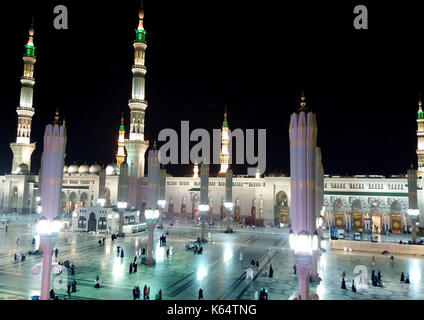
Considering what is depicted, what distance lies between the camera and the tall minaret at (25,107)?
6169cm

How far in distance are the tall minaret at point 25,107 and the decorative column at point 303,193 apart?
61878 mm

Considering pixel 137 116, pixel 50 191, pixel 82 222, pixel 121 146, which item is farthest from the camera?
pixel 121 146

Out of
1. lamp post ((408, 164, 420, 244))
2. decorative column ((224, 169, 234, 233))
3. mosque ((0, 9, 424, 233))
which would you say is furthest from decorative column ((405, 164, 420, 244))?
decorative column ((224, 169, 234, 233))

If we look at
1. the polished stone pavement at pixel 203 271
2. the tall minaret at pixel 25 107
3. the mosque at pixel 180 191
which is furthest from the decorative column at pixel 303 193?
the tall minaret at pixel 25 107

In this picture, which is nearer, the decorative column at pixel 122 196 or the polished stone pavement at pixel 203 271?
the polished stone pavement at pixel 203 271

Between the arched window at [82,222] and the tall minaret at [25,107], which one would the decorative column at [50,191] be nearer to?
the arched window at [82,222]

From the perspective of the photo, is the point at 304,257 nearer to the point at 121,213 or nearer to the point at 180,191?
the point at 121,213

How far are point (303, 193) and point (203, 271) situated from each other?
11.1m

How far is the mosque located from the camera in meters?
44.7

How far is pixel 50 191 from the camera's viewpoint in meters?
16.6

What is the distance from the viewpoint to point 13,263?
22906mm

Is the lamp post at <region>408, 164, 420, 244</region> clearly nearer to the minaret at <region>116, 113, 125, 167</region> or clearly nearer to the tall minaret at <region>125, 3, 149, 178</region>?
the tall minaret at <region>125, 3, 149, 178</region>

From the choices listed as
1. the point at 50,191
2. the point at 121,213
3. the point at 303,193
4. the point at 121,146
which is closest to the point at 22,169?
the point at 121,146

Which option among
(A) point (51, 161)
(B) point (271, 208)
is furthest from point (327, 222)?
(A) point (51, 161)
